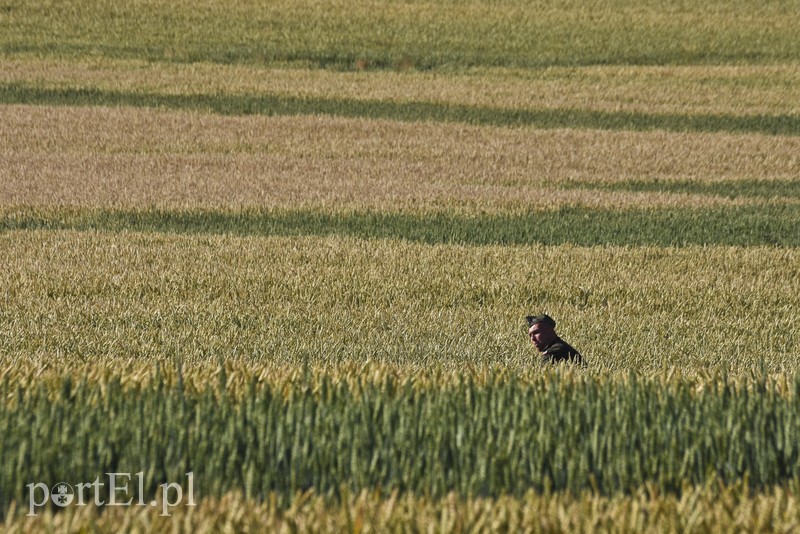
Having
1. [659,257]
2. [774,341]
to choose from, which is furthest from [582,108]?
[774,341]

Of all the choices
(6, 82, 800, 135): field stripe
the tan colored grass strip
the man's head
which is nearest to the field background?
the tan colored grass strip

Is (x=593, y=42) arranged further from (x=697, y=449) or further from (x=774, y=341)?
(x=697, y=449)

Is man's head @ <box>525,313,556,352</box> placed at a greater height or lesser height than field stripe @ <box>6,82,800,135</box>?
lesser

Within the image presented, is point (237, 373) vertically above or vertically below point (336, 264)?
below

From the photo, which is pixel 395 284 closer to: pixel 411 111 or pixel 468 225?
pixel 468 225

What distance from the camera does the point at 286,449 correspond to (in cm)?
446

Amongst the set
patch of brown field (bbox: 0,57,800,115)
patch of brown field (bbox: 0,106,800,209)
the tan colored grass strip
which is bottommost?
the tan colored grass strip

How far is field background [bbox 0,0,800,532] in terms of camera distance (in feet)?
14.2

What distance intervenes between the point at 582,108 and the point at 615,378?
21.6m

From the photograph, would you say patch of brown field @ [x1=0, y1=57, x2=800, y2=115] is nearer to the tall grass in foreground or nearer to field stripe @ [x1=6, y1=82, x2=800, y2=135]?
field stripe @ [x1=6, y1=82, x2=800, y2=135]

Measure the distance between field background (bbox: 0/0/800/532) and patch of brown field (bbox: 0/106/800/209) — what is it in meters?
0.10

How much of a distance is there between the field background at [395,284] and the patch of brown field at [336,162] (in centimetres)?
10

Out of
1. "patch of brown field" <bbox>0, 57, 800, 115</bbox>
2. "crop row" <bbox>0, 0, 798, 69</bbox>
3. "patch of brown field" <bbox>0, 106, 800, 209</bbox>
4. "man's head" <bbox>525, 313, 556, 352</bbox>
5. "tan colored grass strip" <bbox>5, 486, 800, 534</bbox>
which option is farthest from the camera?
"crop row" <bbox>0, 0, 798, 69</bbox>

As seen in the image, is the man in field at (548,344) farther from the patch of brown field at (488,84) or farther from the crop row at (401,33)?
the crop row at (401,33)
